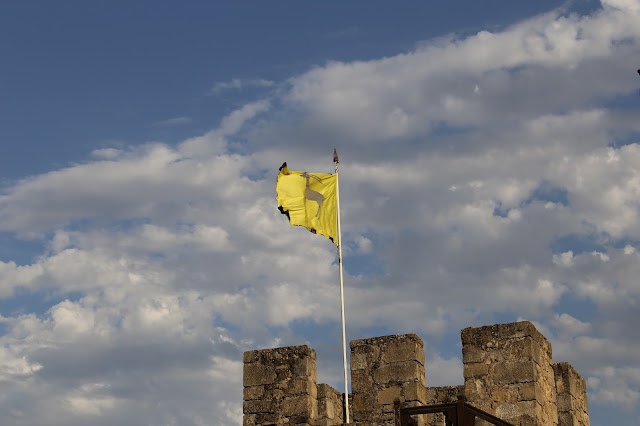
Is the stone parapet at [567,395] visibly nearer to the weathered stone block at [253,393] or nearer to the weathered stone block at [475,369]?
the weathered stone block at [475,369]

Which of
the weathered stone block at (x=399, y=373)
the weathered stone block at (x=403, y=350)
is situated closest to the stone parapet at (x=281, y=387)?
the weathered stone block at (x=399, y=373)

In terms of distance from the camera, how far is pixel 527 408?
13328 mm

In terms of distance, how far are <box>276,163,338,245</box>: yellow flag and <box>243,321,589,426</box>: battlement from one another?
337 centimetres

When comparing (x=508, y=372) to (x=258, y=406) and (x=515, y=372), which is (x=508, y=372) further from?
(x=258, y=406)

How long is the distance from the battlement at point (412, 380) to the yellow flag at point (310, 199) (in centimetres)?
337

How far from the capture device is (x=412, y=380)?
1403 centimetres

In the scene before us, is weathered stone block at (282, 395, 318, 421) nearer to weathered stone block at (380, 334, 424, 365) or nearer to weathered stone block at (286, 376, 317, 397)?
weathered stone block at (286, 376, 317, 397)

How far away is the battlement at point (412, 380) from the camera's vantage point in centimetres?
1351

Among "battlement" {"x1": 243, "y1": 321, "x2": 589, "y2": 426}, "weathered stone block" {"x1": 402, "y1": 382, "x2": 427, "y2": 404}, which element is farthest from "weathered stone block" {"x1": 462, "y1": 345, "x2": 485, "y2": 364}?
"weathered stone block" {"x1": 402, "y1": 382, "x2": 427, "y2": 404}

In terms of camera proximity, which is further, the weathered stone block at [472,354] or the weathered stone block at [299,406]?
the weathered stone block at [299,406]

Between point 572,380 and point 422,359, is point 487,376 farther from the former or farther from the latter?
point 572,380

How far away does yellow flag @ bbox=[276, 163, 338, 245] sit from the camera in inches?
701

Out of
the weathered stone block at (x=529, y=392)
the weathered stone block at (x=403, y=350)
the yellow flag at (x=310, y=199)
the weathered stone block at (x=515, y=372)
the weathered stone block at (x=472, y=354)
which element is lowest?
the weathered stone block at (x=529, y=392)

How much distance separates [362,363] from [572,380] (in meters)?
3.94
